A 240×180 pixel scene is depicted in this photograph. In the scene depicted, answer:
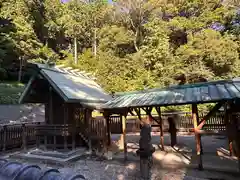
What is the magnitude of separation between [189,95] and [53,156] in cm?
683

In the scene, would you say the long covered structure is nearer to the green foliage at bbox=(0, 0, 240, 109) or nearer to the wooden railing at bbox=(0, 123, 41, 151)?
the wooden railing at bbox=(0, 123, 41, 151)

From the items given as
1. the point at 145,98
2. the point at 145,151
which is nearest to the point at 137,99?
the point at 145,98

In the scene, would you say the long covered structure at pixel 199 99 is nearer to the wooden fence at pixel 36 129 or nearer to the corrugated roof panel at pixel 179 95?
the corrugated roof panel at pixel 179 95

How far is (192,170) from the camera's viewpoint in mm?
7230

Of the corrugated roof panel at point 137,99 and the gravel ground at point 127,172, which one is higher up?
the corrugated roof panel at point 137,99

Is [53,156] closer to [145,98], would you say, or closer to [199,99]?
[145,98]

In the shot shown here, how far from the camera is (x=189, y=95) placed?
731 centimetres

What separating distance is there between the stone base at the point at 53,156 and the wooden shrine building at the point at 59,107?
397 millimetres

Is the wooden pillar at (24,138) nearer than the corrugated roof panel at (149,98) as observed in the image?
No

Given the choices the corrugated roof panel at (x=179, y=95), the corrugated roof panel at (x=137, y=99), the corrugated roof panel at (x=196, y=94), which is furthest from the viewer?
the corrugated roof panel at (x=137, y=99)

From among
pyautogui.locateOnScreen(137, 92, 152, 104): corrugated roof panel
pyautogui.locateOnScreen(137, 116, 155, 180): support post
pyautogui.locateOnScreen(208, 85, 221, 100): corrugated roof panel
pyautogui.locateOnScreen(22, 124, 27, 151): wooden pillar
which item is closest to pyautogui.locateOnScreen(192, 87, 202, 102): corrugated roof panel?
pyautogui.locateOnScreen(208, 85, 221, 100): corrugated roof panel

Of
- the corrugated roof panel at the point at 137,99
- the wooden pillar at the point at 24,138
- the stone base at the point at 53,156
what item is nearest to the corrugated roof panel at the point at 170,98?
the corrugated roof panel at the point at 137,99

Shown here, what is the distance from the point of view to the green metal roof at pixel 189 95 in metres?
6.54

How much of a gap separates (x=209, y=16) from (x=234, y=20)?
3.70 meters
